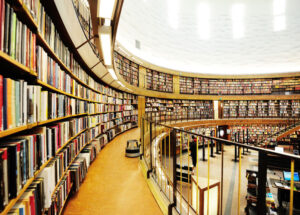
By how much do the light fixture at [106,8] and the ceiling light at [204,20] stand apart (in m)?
5.81

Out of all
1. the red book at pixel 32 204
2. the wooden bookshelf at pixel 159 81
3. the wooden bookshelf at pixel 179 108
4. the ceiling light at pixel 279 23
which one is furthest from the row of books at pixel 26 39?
the ceiling light at pixel 279 23

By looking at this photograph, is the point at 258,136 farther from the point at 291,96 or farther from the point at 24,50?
the point at 24,50

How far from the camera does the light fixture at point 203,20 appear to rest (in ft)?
19.1

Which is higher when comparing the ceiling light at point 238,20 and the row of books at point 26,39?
the ceiling light at point 238,20

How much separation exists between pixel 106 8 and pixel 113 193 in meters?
2.23

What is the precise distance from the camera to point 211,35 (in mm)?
7504

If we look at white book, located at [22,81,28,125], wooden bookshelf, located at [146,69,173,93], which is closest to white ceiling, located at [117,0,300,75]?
wooden bookshelf, located at [146,69,173,93]

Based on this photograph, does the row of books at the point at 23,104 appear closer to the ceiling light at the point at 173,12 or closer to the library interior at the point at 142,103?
the library interior at the point at 142,103

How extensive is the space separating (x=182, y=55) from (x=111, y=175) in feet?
27.7

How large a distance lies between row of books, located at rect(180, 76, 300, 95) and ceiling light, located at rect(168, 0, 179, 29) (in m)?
4.84

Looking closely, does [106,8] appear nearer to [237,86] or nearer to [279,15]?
[279,15]

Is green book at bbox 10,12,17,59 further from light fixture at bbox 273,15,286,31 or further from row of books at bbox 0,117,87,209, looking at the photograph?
light fixture at bbox 273,15,286,31

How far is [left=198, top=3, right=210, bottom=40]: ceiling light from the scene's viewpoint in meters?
5.83

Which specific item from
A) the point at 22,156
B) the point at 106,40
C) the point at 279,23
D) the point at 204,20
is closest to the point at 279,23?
the point at 279,23
